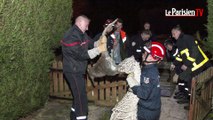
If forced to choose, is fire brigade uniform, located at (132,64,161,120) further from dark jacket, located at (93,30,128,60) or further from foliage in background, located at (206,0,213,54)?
dark jacket, located at (93,30,128,60)

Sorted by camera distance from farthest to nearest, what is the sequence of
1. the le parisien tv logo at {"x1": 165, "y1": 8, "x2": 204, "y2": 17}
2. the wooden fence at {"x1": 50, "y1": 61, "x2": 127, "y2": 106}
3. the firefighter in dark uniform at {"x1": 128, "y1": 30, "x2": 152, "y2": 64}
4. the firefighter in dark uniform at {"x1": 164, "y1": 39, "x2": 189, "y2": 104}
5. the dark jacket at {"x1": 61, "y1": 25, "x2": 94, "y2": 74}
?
the le parisien tv logo at {"x1": 165, "y1": 8, "x2": 204, "y2": 17}
the firefighter in dark uniform at {"x1": 128, "y1": 30, "x2": 152, "y2": 64}
the firefighter in dark uniform at {"x1": 164, "y1": 39, "x2": 189, "y2": 104}
the wooden fence at {"x1": 50, "y1": 61, "x2": 127, "y2": 106}
the dark jacket at {"x1": 61, "y1": 25, "x2": 94, "y2": 74}

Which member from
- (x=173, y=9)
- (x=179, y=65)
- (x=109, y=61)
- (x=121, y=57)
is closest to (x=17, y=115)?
(x=109, y=61)

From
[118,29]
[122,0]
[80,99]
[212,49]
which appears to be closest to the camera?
[80,99]

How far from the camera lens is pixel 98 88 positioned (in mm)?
7371

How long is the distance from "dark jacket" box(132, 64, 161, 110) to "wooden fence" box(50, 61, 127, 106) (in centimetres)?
252

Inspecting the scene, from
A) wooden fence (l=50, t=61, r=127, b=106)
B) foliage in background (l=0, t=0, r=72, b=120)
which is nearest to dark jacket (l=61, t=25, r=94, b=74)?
foliage in background (l=0, t=0, r=72, b=120)

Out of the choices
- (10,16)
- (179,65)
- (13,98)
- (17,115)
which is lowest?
(17,115)

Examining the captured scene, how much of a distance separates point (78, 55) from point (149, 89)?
201 cm

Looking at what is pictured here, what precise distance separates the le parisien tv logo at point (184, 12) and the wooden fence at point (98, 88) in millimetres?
11637

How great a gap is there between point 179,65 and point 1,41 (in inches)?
173

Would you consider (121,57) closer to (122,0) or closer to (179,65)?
(179,65)

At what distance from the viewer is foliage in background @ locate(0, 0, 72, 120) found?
546 cm

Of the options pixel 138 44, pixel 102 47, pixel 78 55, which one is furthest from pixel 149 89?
pixel 138 44

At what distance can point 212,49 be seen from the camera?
6.87 metres
